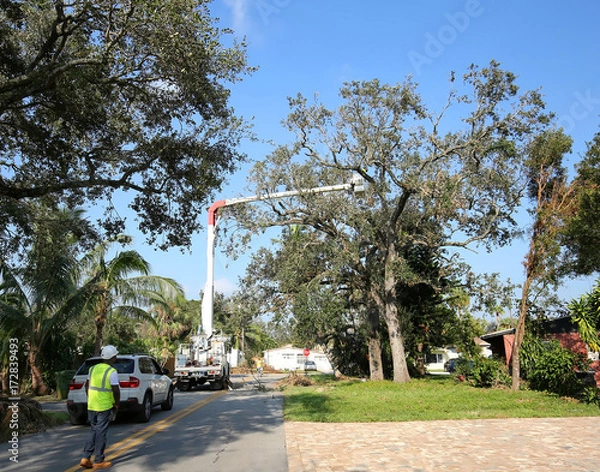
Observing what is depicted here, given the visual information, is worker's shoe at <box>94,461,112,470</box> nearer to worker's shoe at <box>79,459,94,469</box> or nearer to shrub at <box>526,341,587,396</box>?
worker's shoe at <box>79,459,94,469</box>

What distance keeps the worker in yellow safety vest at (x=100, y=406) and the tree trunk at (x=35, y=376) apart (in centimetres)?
1465

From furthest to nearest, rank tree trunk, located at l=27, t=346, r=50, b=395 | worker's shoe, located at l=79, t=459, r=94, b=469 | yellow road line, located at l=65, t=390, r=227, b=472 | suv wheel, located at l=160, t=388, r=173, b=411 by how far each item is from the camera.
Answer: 1. tree trunk, located at l=27, t=346, r=50, b=395
2. suv wheel, located at l=160, t=388, r=173, b=411
3. yellow road line, located at l=65, t=390, r=227, b=472
4. worker's shoe, located at l=79, t=459, r=94, b=469

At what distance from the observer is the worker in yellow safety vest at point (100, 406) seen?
7.78m

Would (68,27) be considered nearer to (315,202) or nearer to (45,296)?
(45,296)

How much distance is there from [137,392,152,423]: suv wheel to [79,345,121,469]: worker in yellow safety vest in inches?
178

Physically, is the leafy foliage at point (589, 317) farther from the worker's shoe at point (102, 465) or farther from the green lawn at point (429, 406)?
the worker's shoe at point (102, 465)

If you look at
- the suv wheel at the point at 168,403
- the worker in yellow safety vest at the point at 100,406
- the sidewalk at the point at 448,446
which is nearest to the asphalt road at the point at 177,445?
the worker in yellow safety vest at the point at 100,406

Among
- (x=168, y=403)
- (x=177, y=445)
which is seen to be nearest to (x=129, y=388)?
(x=168, y=403)

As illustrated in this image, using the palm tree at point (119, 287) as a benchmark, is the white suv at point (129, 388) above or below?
below

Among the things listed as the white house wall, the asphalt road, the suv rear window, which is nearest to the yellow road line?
the asphalt road

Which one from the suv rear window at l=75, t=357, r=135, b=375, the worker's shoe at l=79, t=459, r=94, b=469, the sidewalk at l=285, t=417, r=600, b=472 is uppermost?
the suv rear window at l=75, t=357, r=135, b=375

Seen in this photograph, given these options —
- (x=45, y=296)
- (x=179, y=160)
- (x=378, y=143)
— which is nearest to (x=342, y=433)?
(x=179, y=160)

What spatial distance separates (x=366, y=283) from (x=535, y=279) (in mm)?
9971

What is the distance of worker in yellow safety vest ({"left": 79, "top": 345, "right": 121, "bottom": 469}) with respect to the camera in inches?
306
